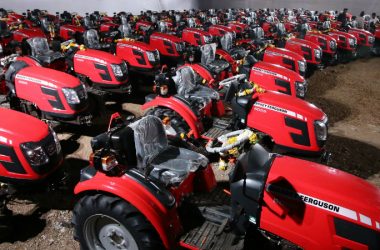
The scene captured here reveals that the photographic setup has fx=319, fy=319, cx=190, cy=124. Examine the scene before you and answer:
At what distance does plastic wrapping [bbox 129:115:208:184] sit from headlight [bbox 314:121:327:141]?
1.77 meters

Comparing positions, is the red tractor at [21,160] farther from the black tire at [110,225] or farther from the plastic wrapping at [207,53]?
the plastic wrapping at [207,53]

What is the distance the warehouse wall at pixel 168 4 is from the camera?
21.1 m

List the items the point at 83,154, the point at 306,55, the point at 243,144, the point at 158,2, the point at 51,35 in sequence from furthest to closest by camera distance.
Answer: the point at 158,2
the point at 51,35
the point at 306,55
the point at 83,154
the point at 243,144

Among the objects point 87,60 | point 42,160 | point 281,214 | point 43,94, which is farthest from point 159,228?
point 87,60

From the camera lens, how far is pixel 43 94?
5414mm

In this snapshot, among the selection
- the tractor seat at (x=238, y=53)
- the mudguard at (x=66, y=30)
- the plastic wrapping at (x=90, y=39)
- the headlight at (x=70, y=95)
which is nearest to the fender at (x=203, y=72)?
the tractor seat at (x=238, y=53)

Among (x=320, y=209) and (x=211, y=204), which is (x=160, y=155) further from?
(x=320, y=209)

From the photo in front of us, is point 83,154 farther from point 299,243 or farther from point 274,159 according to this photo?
point 299,243

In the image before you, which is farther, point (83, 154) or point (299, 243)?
point (83, 154)

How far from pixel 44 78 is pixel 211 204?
12.2 ft

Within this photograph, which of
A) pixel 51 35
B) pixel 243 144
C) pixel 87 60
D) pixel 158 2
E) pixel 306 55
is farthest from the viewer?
pixel 158 2

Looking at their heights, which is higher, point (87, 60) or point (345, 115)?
point (87, 60)

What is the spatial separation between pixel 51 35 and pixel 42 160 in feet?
36.0

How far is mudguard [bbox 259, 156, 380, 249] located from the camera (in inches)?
→ 91.3
